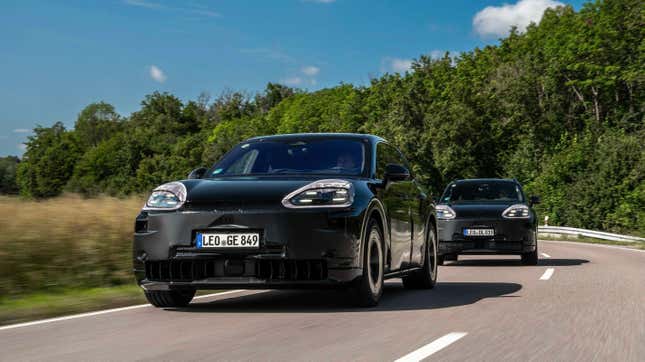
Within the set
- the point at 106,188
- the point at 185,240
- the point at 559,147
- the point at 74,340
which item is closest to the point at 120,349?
the point at 74,340

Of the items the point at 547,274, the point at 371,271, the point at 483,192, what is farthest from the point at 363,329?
the point at 483,192

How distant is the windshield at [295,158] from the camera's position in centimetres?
848

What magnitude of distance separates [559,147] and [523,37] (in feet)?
55.6

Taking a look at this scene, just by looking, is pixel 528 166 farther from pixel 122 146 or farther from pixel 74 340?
pixel 122 146

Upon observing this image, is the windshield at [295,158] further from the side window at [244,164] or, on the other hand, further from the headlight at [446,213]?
the headlight at [446,213]

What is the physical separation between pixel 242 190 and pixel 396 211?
6.30 feet

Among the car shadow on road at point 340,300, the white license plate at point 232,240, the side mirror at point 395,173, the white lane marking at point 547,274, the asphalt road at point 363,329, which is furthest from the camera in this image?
the white lane marking at point 547,274

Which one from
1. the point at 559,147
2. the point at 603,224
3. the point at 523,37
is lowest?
the point at 603,224

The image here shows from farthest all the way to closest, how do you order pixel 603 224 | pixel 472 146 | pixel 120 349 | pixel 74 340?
1. pixel 472 146
2. pixel 603 224
3. pixel 74 340
4. pixel 120 349

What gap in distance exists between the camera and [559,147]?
5381 centimetres

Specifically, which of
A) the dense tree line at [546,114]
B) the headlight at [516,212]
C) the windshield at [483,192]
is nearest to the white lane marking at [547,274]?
the headlight at [516,212]

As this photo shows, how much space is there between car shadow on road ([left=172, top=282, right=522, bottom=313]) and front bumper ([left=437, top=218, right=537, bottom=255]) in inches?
179

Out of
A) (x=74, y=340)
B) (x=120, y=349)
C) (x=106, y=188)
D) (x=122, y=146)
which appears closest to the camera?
(x=120, y=349)

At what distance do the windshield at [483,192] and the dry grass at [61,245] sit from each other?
6390 mm
